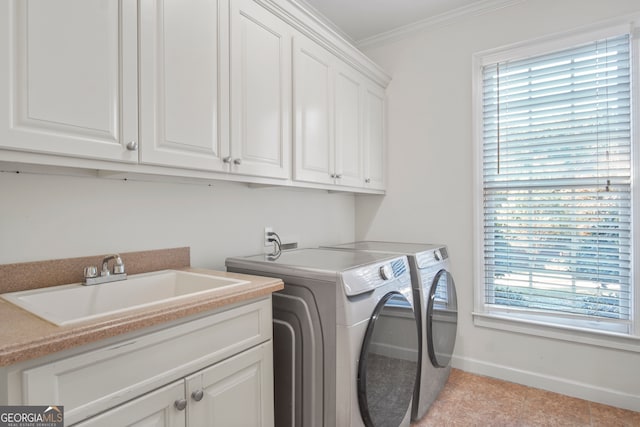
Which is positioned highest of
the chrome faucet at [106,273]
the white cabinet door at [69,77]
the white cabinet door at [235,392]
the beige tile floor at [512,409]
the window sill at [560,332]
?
the white cabinet door at [69,77]

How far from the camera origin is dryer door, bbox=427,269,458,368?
6.70 feet

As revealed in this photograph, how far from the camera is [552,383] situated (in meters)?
2.33

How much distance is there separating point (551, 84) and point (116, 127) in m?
2.56

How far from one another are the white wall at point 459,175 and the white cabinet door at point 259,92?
4.26 feet

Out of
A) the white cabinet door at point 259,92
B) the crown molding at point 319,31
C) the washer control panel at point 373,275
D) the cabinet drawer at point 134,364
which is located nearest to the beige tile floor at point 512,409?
the washer control panel at point 373,275

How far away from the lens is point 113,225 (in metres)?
1.51

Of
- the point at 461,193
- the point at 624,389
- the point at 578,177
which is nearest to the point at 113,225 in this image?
the point at 461,193

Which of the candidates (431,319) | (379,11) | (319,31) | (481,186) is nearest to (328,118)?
(319,31)

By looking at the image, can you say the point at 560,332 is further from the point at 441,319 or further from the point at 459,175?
the point at 459,175

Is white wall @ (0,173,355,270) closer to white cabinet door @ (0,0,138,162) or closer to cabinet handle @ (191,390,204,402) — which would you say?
white cabinet door @ (0,0,138,162)

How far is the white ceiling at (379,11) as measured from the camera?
2.50 metres

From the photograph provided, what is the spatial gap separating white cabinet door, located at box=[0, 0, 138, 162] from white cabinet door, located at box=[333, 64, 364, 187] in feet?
4.39

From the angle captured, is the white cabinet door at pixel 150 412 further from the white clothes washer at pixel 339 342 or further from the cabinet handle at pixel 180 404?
the white clothes washer at pixel 339 342

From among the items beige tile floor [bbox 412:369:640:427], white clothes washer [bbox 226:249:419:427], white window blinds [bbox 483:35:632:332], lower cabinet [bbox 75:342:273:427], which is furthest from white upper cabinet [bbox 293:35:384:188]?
beige tile floor [bbox 412:369:640:427]
